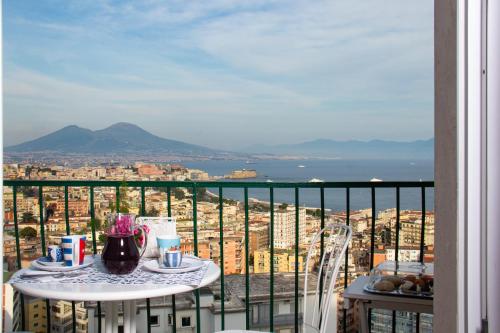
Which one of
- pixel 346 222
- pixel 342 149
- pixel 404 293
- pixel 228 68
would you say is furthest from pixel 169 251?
pixel 228 68

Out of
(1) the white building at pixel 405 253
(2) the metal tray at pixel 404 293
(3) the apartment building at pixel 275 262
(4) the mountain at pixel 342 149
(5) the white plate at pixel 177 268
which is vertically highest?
(4) the mountain at pixel 342 149

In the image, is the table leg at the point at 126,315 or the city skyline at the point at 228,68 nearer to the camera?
the table leg at the point at 126,315

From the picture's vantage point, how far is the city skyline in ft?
36.8

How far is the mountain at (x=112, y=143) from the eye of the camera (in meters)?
8.12

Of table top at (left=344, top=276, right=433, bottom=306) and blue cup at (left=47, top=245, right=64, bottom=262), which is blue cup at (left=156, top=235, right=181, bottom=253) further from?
table top at (left=344, top=276, right=433, bottom=306)

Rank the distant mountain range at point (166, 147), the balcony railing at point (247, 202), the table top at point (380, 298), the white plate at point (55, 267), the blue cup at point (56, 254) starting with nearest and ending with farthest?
1. the table top at point (380, 298)
2. the white plate at point (55, 267)
3. the blue cup at point (56, 254)
4. the balcony railing at point (247, 202)
5. the distant mountain range at point (166, 147)

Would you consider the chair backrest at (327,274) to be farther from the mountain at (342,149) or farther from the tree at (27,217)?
Answer: the mountain at (342,149)

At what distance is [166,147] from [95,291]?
8.08m

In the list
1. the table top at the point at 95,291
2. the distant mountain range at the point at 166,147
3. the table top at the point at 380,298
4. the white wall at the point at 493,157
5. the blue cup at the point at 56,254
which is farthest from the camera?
the distant mountain range at the point at 166,147

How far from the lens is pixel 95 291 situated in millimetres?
1930

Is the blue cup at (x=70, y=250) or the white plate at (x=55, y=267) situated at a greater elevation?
the blue cup at (x=70, y=250)

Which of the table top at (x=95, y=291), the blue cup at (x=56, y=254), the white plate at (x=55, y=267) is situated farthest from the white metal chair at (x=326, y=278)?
the blue cup at (x=56, y=254)

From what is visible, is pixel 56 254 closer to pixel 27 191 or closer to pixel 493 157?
pixel 27 191

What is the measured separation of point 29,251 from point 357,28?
10.0 m
